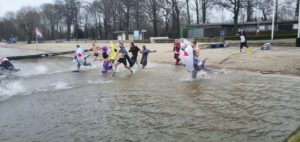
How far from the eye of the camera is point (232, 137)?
21.2ft

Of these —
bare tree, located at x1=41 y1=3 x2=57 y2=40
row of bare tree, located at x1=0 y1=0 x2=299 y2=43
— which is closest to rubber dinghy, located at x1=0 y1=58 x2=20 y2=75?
row of bare tree, located at x1=0 y1=0 x2=299 y2=43

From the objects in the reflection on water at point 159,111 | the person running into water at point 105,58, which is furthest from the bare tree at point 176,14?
the reflection on water at point 159,111

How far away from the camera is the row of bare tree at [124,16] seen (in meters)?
60.1

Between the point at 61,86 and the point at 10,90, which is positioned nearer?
the point at 10,90

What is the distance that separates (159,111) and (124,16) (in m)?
A: 67.8

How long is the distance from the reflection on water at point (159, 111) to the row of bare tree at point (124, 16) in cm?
4479

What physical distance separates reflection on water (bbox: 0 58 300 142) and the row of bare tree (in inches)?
1763

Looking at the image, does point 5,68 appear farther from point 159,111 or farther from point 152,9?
point 152,9

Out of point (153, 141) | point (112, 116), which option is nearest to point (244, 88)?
point (112, 116)

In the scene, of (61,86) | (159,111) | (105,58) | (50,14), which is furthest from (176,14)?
(50,14)

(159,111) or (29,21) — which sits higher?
(29,21)

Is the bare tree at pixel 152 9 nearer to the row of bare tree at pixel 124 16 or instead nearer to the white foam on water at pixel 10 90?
the row of bare tree at pixel 124 16

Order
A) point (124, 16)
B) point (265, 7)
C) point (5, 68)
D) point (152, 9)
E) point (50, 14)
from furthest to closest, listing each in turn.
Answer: point (50, 14)
point (124, 16)
point (152, 9)
point (265, 7)
point (5, 68)

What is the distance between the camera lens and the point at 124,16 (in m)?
74.8
